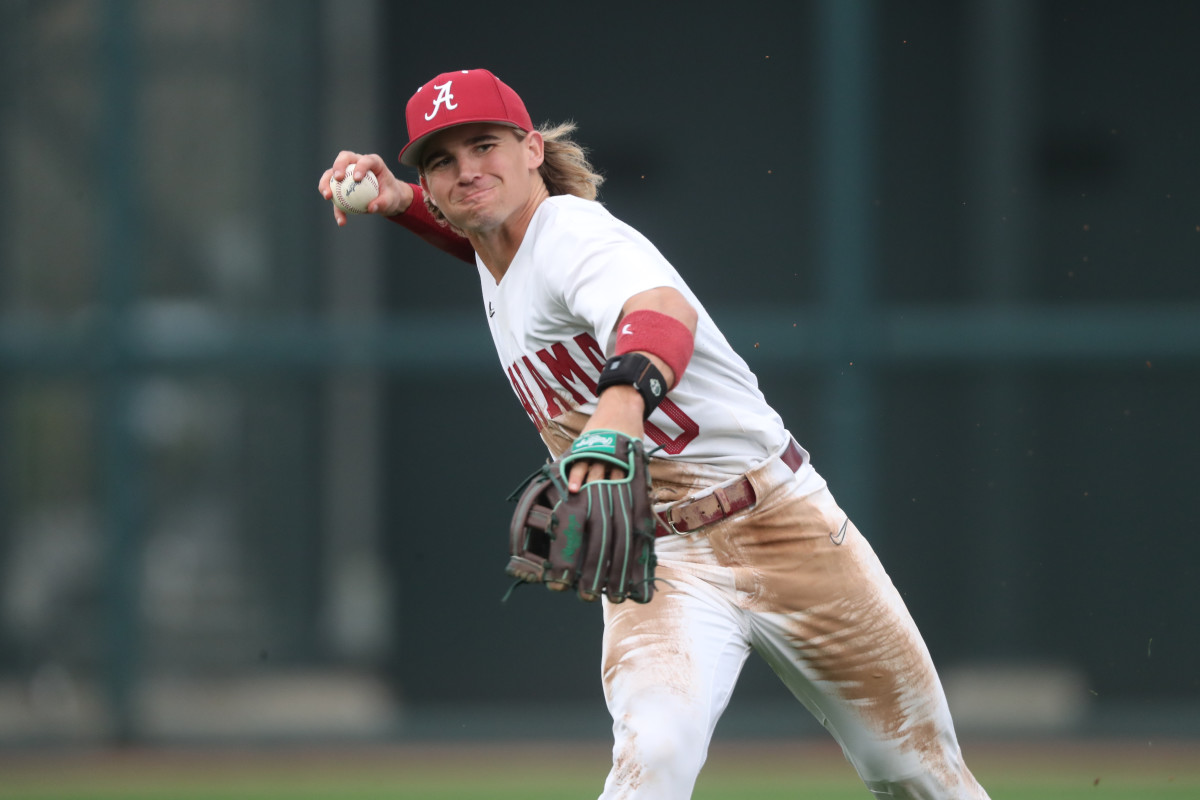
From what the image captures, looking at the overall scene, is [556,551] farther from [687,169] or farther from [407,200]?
[687,169]

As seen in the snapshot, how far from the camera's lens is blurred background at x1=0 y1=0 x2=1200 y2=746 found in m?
7.62

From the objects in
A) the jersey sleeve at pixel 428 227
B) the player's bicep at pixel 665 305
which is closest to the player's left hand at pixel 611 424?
the player's bicep at pixel 665 305

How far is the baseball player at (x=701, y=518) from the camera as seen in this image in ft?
10.4

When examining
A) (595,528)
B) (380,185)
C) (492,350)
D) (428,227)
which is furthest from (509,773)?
(595,528)

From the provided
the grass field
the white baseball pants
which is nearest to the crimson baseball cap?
the white baseball pants

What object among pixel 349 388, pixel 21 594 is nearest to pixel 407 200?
pixel 349 388

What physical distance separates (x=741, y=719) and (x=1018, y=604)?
1.57m

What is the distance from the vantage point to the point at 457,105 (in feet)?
10.8

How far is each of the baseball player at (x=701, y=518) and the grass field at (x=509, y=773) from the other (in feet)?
9.51

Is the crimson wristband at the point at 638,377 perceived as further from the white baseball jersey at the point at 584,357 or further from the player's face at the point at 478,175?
the player's face at the point at 478,175

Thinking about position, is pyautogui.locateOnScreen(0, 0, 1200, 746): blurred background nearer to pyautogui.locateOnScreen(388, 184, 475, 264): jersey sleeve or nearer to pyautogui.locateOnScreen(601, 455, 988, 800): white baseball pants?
pyautogui.locateOnScreen(388, 184, 475, 264): jersey sleeve

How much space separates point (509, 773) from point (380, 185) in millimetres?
3852

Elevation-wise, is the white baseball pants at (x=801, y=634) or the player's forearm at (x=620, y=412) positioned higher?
the player's forearm at (x=620, y=412)

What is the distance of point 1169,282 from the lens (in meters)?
7.65
